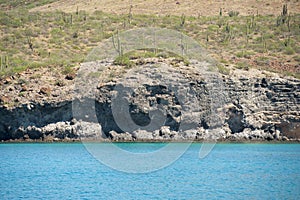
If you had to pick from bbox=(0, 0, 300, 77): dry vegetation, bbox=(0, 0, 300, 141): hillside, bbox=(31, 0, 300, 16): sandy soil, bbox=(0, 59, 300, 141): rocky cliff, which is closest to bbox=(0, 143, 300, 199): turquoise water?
bbox=(0, 59, 300, 141): rocky cliff

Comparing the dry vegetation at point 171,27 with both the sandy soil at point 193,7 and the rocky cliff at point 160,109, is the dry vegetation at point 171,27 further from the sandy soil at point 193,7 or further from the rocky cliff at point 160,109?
the rocky cliff at point 160,109

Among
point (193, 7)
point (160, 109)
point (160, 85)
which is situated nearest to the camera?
point (160, 109)

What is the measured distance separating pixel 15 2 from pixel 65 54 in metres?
46.5

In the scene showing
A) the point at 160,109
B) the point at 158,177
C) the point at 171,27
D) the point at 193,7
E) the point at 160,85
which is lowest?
the point at 158,177

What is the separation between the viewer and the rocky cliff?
4609cm

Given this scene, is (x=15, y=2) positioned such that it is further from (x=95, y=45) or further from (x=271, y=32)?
→ (x=271, y=32)

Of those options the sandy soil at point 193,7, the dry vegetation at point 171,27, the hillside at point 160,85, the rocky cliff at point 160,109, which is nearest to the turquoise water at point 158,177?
the rocky cliff at point 160,109

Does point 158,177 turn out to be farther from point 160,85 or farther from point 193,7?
point 193,7

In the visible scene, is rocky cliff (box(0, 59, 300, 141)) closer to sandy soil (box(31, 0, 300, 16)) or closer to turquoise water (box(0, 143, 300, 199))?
turquoise water (box(0, 143, 300, 199))

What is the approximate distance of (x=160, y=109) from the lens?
46.5 meters

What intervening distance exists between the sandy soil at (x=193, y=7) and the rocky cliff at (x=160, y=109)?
3368cm

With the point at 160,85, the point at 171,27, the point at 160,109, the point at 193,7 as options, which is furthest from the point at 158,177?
the point at 193,7

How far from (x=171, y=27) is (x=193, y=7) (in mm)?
14510

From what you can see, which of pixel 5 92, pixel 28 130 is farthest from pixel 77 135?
pixel 5 92
